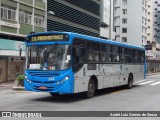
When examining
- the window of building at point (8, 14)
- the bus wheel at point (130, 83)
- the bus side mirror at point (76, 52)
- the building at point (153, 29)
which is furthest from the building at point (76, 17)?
the building at point (153, 29)

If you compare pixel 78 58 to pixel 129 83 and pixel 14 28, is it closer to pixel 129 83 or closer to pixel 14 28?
pixel 129 83

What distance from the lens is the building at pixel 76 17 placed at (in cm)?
4284

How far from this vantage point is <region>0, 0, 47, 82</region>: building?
32438mm

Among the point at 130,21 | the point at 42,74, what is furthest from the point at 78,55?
the point at 130,21

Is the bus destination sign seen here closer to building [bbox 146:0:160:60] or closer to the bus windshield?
the bus windshield

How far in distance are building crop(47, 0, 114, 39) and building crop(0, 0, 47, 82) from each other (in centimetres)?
240

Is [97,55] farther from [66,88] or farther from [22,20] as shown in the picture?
[22,20]

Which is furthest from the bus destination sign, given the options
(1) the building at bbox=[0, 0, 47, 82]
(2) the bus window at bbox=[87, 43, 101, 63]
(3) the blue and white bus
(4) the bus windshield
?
(1) the building at bbox=[0, 0, 47, 82]

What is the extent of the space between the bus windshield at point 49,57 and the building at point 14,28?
16.3m

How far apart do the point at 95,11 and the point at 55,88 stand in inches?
1877

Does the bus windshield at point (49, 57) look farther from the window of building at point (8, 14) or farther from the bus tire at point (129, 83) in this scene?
the window of building at point (8, 14)

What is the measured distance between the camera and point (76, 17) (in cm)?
5112

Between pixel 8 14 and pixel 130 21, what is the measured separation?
209ft

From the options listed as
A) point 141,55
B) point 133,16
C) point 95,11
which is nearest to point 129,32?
point 133,16
